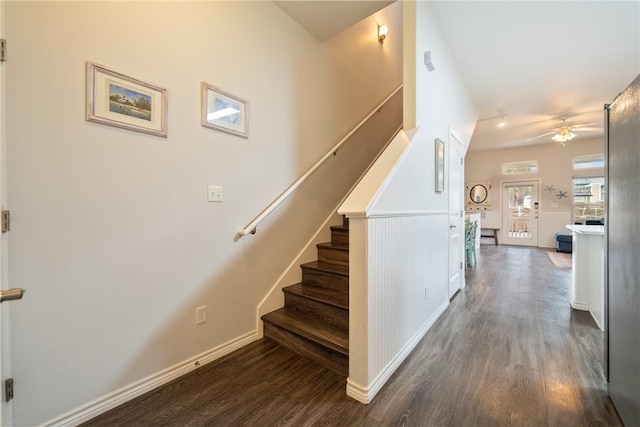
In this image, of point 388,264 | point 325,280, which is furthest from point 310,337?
point 388,264

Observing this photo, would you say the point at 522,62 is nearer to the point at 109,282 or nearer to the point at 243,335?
the point at 243,335

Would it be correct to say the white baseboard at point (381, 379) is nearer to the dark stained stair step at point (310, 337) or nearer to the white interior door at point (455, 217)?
the dark stained stair step at point (310, 337)

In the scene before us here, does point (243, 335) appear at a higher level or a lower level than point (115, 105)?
lower

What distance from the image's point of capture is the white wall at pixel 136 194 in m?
1.24

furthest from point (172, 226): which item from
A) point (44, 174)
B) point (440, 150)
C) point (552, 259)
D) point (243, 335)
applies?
point (552, 259)

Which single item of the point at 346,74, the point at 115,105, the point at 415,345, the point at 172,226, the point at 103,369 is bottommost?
the point at 415,345

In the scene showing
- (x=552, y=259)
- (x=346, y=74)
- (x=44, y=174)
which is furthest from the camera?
(x=552, y=259)

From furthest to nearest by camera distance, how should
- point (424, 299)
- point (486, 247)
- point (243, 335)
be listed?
point (486, 247) < point (424, 299) < point (243, 335)

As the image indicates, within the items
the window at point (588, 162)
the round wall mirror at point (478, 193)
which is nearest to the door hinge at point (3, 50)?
the round wall mirror at point (478, 193)

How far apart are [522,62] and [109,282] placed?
4499 millimetres

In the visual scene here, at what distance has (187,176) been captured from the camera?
1.76 metres

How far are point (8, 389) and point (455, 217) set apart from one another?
151 inches

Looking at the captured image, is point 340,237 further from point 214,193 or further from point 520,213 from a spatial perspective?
point 520,213

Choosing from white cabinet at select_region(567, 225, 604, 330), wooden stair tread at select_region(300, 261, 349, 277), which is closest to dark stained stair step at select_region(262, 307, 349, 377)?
wooden stair tread at select_region(300, 261, 349, 277)
